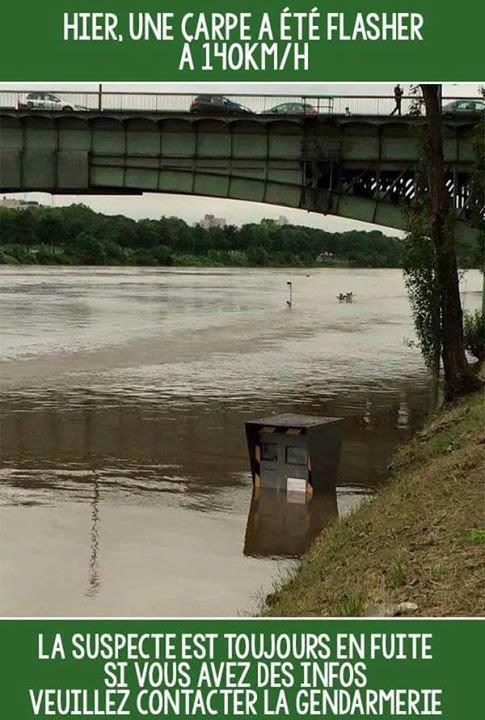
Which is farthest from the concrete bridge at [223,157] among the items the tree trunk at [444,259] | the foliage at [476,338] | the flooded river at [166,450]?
the tree trunk at [444,259]

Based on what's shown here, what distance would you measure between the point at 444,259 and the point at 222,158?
12.1 meters

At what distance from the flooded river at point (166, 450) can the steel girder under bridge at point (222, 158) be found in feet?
17.8

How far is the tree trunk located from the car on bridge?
13999 mm

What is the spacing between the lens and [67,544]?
44.2 ft

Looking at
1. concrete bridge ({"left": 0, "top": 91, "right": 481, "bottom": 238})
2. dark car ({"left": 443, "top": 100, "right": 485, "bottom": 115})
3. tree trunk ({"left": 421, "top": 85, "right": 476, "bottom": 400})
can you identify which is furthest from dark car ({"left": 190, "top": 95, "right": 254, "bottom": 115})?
tree trunk ({"left": 421, "top": 85, "right": 476, "bottom": 400})

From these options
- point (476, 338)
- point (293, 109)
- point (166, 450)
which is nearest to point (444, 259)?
point (166, 450)

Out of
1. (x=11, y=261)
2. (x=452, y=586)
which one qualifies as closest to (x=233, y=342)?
(x=452, y=586)

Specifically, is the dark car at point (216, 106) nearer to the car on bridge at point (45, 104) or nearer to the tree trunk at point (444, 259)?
the car on bridge at point (45, 104)

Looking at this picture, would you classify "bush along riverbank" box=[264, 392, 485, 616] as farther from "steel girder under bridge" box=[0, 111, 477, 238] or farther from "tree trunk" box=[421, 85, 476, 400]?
"steel girder under bridge" box=[0, 111, 477, 238]

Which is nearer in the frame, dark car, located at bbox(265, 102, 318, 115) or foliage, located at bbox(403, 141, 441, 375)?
foliage, located at bbox(403, 141, 441, 375)

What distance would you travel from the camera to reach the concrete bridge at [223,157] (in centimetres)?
3184

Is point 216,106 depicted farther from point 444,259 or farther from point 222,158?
point 444,259

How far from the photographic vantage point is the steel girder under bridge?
31.9 metres

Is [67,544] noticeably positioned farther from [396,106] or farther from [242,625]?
[396,106]
